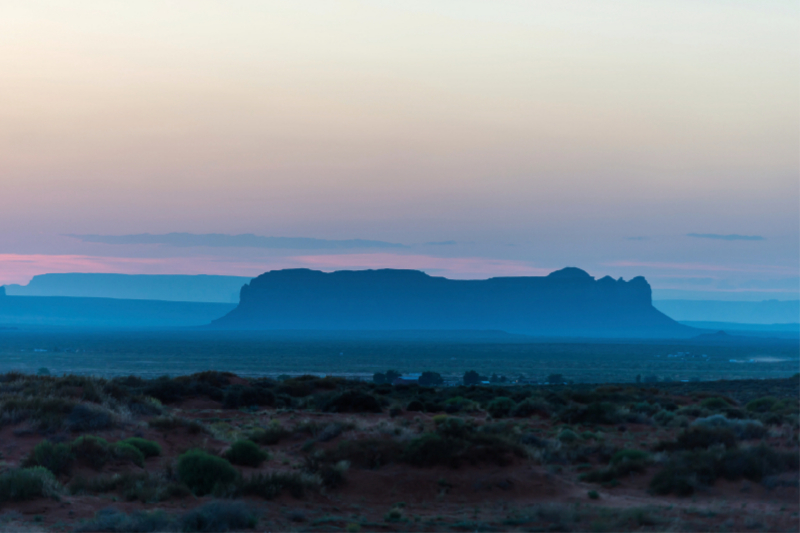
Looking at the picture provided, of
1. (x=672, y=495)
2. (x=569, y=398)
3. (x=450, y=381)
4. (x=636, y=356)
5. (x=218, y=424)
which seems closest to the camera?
(x=672, y=495)

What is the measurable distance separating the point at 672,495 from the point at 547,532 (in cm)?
392

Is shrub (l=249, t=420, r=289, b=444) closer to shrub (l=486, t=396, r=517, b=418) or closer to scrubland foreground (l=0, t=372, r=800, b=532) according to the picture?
scrubland foreground (l=0, t=372, r=800, b=532)

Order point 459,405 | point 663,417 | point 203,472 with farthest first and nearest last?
1. point 459,405
2. point 663,417
3. point 203,472

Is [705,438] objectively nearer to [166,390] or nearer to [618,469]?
[618,469]

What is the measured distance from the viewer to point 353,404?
3116 centimetres

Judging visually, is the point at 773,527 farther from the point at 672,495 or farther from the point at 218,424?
the point at 218,424

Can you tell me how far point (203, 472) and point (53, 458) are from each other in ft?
11.6

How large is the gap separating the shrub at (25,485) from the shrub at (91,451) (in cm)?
219

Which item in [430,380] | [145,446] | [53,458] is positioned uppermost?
[53,458]

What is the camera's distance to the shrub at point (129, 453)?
17.5 meters

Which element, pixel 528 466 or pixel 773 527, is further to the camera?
pixel 528 466

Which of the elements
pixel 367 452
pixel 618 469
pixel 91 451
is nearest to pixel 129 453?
pixel 91 451

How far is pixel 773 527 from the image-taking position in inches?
486

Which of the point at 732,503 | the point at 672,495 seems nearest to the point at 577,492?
→ the point at 672,495
